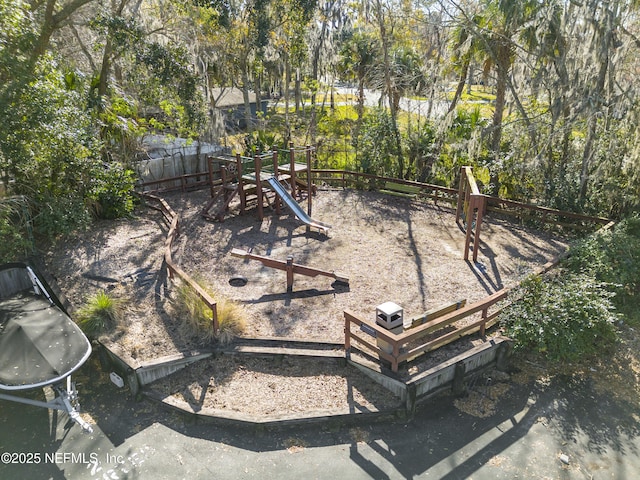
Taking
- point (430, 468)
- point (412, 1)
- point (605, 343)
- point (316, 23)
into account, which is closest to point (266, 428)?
point (430, 468)

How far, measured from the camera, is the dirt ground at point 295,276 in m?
6.46

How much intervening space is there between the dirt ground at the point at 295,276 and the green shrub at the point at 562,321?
4.14 feet

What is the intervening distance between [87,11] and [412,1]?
1161 cm

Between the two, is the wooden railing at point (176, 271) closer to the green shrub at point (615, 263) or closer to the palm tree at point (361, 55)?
the green shrub at point (615, 263)

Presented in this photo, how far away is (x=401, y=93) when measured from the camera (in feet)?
57.1

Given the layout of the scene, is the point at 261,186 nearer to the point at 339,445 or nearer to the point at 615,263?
the point at 339,445

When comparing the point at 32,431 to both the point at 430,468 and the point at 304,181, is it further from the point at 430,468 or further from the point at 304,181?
the point at 304,181

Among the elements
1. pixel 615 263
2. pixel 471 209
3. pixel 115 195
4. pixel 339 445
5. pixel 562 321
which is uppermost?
pixel 471 209

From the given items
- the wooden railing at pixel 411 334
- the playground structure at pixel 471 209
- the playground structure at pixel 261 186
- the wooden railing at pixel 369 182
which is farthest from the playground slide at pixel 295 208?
the wooden railing at pixel 411 334

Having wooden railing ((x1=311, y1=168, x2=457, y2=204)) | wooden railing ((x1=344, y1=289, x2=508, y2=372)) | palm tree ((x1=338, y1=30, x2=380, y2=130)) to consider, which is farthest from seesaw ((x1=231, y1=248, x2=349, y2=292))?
palm tree ((x1=338, y1=30, x2=380, y2=130))

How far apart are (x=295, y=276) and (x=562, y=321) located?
4856 millimetres

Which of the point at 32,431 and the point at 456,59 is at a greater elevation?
the point at 456,59

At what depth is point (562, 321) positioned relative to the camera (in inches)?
255

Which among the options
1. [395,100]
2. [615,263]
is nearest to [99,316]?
[615,263]
